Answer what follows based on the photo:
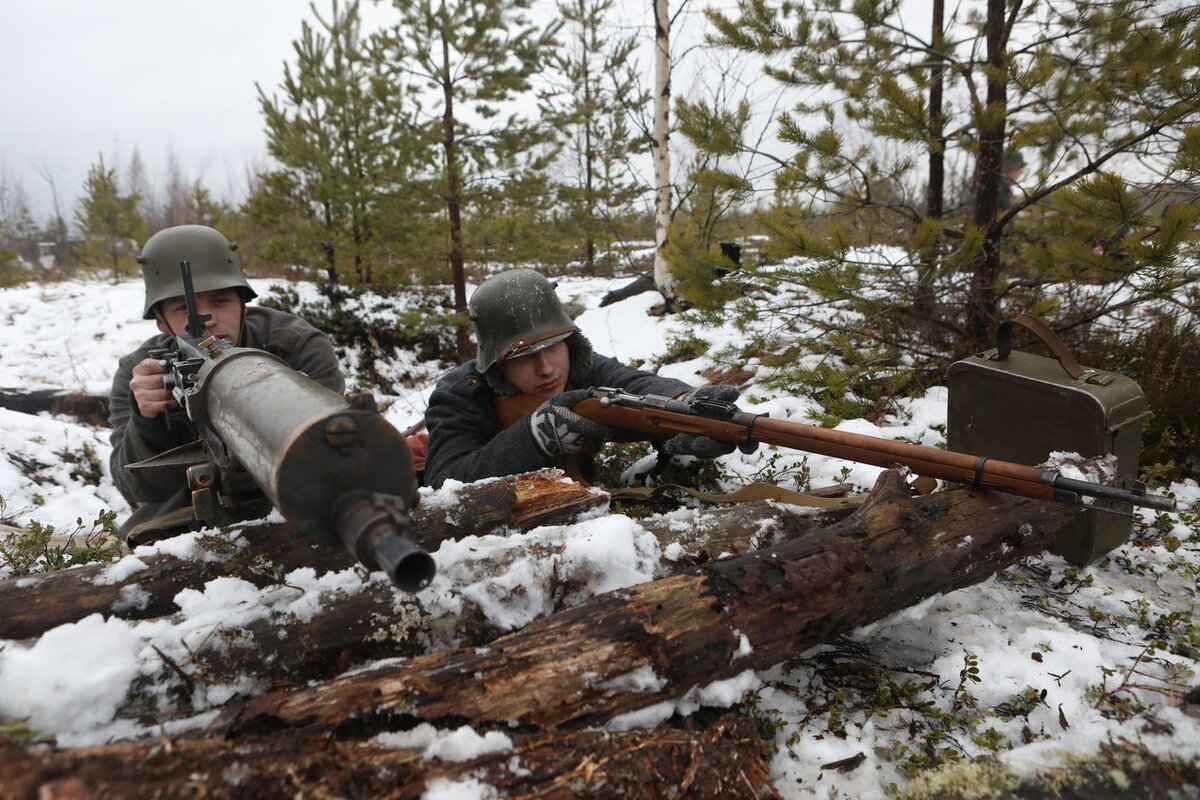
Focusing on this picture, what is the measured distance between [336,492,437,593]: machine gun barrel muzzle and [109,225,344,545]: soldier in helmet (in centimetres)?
168

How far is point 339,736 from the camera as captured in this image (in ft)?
4.69

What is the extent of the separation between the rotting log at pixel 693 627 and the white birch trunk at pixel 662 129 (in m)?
8.34

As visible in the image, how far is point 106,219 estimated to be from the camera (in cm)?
1703

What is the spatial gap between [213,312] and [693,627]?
2970 mm

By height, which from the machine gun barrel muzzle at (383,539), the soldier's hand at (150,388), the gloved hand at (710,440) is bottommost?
the gloved hand at (710,440)

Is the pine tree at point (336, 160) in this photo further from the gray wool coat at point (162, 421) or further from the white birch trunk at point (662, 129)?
the gray wool coat at point (162, 421)

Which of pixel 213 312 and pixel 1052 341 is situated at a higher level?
pixel 213 312

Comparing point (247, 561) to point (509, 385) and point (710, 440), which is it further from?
point (710, 440)

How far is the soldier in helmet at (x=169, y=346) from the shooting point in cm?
272

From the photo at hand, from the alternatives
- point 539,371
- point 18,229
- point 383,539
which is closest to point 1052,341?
point 539,371

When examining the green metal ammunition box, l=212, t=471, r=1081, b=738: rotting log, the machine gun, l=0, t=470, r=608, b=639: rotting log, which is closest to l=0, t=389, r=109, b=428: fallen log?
l=0, t=470, r=608, b=639: rotting log

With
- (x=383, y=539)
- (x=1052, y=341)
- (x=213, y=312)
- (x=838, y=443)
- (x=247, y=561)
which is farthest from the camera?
(x=213, y=312)

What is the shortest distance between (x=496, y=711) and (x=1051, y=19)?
16.4ft

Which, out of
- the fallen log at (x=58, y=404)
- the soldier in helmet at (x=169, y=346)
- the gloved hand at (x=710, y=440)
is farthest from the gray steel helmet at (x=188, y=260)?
the fallen log at (x=58, y=404)
